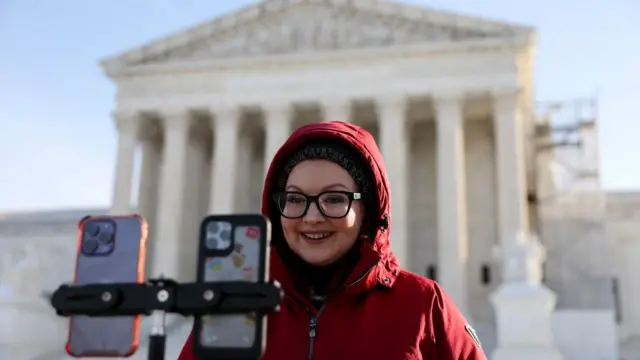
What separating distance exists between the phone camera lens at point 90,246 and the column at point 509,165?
31.7 m

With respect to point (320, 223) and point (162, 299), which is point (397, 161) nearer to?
point (320, 223)

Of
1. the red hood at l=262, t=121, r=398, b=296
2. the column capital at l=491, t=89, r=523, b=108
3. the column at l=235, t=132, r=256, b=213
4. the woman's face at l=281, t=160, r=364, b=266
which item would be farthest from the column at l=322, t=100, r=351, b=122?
the woman's face at l=281, t=160, r=364, b=266

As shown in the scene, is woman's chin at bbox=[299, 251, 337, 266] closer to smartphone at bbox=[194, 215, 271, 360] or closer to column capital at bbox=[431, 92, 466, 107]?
smartphone at bbox=[194, 215, 271, 360]

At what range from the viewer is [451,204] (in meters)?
33.9

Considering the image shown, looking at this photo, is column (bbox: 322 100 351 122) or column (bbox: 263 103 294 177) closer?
column (bbox: 322 100 351 122)

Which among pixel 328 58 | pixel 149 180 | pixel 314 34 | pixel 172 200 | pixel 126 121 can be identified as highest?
pixel 314 34

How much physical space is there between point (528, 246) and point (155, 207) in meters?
25.9

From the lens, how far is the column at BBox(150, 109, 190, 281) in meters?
36.7

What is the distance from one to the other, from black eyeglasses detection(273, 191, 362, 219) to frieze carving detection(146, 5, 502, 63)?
33869 mm

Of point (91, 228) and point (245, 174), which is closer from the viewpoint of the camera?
point (91, 228)

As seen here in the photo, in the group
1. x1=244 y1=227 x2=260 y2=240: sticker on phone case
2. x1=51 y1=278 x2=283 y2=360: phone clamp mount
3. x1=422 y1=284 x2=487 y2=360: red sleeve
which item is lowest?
x1=422 y1=284 x2=487 y2=360: red sleeve

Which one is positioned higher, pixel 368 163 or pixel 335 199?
pixel 368 163

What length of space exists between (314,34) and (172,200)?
1132 cm

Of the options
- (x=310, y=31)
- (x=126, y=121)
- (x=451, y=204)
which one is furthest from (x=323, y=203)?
(x=126, y=121)
